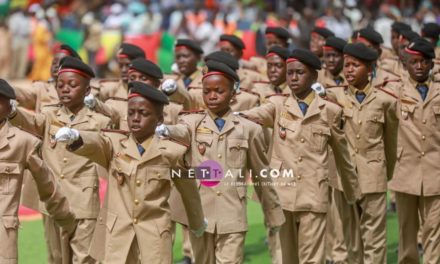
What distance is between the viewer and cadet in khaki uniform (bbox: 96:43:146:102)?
12.7 metres

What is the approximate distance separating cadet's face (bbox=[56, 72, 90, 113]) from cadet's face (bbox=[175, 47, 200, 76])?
10.4 ft

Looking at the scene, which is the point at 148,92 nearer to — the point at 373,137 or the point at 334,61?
the point at 373,137

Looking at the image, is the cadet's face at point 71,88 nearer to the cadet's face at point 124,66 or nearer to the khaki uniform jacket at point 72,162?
the khaki uniform jacket at point 72,162

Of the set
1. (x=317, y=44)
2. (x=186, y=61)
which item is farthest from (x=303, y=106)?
(x=317, y=44)

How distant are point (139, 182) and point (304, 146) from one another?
2247 mm

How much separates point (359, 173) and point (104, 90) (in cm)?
328

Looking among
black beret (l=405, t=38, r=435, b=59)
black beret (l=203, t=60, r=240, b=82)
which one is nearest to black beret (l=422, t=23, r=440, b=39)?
black beret (l=405, t=38, r=435, b=59)

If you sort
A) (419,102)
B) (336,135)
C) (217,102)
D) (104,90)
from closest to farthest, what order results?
1. (217,102)
2. (336,135)
3. (419,102)
4. (104,90)

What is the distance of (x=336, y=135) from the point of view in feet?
33.9

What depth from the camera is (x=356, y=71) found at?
1145cm

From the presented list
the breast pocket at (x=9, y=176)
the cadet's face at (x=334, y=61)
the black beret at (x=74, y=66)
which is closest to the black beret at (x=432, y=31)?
the cadet's face at (x=334, y=61)

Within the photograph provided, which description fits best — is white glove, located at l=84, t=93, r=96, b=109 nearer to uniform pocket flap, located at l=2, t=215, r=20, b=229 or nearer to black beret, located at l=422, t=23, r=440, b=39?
uniform pocket flap, located at l=2, t=215, r=20, b=229

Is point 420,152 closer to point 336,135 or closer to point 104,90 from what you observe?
point 336,135

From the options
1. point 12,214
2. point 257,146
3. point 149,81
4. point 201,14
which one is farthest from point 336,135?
point 201,14
